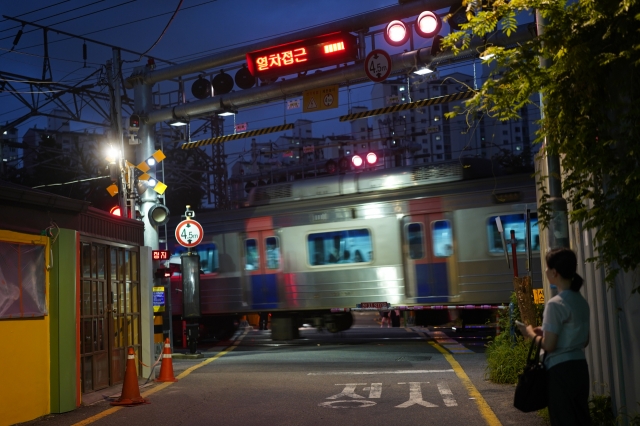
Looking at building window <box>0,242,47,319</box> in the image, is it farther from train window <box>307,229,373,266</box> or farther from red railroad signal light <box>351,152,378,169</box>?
red railroad signal light <box>351,152,378,169</box>

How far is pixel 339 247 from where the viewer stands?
61.6 feet

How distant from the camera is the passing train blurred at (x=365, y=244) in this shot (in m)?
17.1

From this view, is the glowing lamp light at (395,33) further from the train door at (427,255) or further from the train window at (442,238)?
the train window at (442,238)

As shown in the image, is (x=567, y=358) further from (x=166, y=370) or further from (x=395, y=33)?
(x=395, y=33)

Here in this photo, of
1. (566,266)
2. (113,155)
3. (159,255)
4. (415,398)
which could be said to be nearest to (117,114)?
(113,155)

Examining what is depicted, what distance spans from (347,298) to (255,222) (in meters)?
3.25

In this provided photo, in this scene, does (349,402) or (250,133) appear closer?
Result: (349,402)

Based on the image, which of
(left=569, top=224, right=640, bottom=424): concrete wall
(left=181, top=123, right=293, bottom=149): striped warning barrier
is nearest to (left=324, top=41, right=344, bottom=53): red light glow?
(left=181, top=123, right=293, bottom=149): striped warning barrier

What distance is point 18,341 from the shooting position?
9.32 m

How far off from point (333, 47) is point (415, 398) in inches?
322

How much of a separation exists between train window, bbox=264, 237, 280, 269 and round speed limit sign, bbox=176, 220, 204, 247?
2034mm

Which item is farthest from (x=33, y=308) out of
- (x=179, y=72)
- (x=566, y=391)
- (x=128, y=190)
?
(x=179, y=72)

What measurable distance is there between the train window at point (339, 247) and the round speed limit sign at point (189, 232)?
270 cm

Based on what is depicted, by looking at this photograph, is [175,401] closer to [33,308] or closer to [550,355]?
[33,308]
